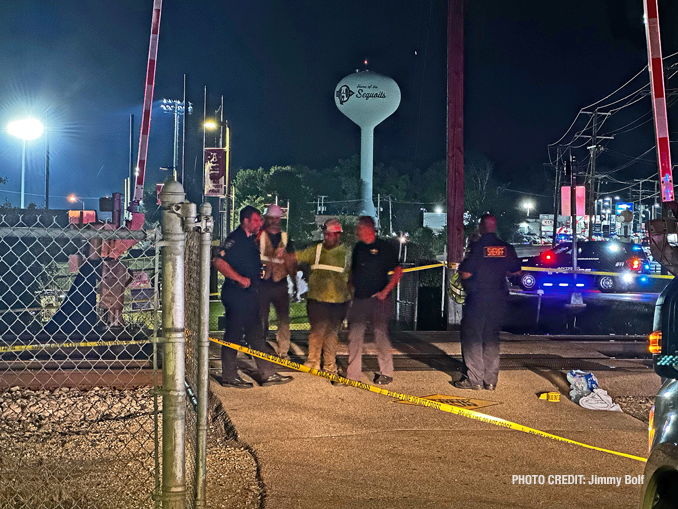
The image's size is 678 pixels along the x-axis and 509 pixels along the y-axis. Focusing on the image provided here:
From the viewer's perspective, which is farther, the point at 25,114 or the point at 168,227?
the point at 25,114

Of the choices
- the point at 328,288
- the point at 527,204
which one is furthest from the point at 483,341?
the point at 527,204

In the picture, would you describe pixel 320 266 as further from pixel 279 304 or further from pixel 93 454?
pixel 93 454

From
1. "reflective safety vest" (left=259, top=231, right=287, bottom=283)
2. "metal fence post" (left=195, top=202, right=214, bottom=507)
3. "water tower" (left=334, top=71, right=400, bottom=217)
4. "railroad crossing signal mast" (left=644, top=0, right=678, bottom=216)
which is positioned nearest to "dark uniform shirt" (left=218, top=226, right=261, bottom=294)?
"reflective safety vest" (left=259, top=231, right=287, bottom=283)

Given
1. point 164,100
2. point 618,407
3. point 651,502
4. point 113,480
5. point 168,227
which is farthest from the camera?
point 164,100

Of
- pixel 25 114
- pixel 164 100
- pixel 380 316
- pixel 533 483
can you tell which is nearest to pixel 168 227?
pixel 533 483

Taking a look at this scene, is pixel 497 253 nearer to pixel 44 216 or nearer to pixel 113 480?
pixel 113 480

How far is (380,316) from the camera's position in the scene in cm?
861

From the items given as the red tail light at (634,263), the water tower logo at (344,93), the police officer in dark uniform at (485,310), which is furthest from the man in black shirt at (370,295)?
the water tower logo at (344,93)

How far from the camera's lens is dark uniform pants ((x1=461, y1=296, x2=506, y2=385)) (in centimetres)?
835

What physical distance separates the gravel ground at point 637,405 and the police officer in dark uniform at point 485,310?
1330 mm

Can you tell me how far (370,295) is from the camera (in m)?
8.54

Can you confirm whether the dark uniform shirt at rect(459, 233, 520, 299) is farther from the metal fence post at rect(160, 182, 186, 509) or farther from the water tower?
the water tower

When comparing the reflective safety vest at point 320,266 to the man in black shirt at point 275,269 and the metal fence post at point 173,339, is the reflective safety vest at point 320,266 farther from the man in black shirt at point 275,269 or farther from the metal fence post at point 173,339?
the metal fence post at point 173,339

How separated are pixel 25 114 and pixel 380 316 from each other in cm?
4943
